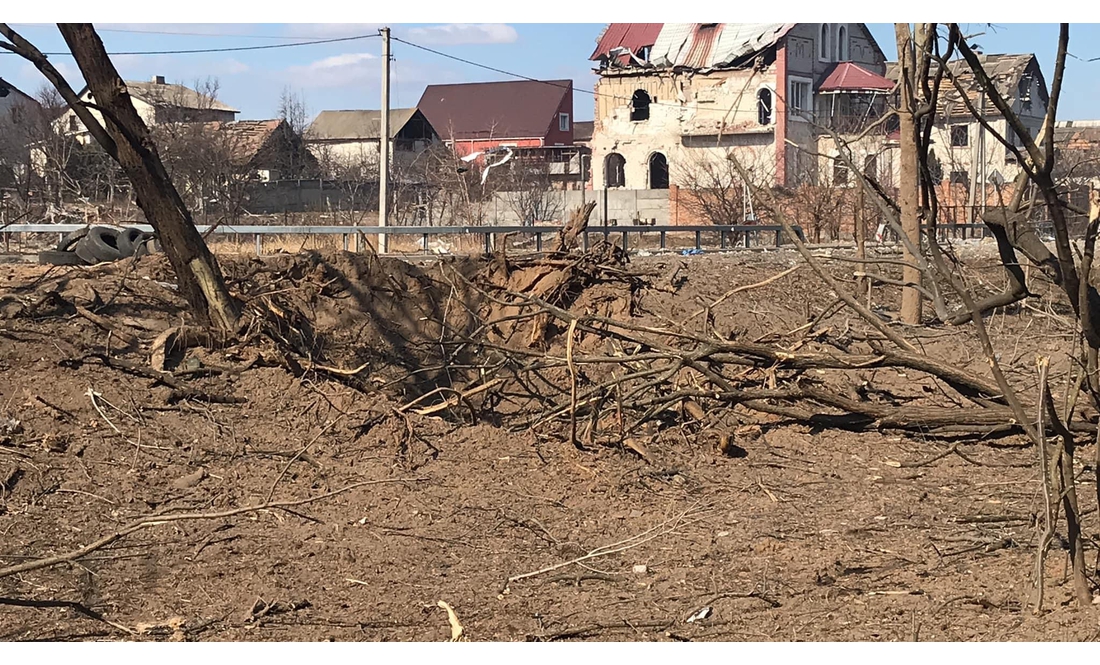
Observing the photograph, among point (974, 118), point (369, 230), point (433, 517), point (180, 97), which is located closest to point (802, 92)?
point (180, 97)

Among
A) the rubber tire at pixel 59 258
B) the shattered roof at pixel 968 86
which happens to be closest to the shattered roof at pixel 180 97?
the rubber tire at pixel 59 258

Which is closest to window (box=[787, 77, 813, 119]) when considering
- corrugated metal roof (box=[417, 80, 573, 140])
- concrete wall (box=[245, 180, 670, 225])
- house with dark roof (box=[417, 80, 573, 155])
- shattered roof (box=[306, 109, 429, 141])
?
concrete wall (box=[245, 180, 670, 225])

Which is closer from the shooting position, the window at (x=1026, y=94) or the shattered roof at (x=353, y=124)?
the window at (x=1026, y=94)

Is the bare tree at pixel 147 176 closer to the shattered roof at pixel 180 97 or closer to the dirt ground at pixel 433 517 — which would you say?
the dirt ground at pixel 433 517

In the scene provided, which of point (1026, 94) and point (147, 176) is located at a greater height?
point (1026, 94)

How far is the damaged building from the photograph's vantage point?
4297cm

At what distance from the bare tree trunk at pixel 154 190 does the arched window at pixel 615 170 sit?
41.1 metres

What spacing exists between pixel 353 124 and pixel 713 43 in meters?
25.0

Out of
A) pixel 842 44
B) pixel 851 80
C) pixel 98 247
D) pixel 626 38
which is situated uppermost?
pixel 626 38

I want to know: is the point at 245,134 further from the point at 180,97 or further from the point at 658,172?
the point at 658,172

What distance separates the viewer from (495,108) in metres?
60.6

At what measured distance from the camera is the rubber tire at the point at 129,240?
11.1 m

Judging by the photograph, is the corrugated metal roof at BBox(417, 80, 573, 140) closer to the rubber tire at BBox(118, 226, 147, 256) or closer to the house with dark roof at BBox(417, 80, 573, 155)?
the house with dark roof at BBox(417, 80, 573, 155)

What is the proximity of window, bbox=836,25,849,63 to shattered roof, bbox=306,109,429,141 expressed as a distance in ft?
73.1
